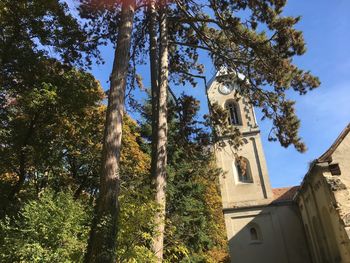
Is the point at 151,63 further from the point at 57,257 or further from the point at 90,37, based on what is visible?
the point at 57,257

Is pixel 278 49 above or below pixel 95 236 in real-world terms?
above

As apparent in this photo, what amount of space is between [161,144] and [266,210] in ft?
57.3

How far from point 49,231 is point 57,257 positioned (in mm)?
769

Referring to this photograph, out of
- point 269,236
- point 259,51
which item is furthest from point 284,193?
point 259,51

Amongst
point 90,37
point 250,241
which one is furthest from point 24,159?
point 250,241

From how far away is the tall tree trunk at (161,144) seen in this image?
938 cm

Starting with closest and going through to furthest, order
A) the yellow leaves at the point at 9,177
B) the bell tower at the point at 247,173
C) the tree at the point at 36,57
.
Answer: the tree at the point at 36,57
the yellow leaves at the point at 9,177
the bell tower at the point at 247,173

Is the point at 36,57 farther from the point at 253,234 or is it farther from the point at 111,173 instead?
the point at 253,234

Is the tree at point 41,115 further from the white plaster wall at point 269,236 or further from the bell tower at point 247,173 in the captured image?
the white plaster wall at point 269,236

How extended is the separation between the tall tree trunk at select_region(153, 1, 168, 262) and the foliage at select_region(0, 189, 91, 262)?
5.54 ft

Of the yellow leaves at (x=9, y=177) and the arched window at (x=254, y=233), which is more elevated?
the yellow leaves at (x=9, y=177)

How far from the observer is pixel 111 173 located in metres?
7.97

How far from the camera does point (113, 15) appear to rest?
566 inches

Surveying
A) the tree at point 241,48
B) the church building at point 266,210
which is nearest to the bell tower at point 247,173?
the church building at point 266,210
